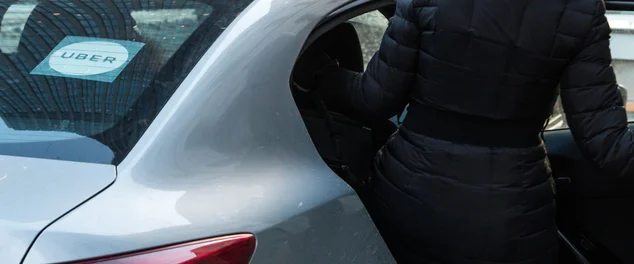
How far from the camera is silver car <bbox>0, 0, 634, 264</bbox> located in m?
1.31

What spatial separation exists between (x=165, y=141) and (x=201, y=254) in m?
0.26

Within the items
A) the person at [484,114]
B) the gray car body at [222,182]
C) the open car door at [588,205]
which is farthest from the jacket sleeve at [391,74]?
the open car door at [588,205]

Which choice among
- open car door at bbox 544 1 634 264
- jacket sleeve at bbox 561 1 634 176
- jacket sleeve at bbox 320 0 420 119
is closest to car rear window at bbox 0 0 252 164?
jacket sleeve at bbox 320 0 420 119

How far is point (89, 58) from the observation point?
1.60 metres

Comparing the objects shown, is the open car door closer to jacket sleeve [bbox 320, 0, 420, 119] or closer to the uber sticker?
jacket sleeve [bbox 320, 0, 420, 119]

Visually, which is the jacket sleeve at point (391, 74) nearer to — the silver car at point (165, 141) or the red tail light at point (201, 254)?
the silver car at point (165, 141)

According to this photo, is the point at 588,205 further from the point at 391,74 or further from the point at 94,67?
the point at 94,67

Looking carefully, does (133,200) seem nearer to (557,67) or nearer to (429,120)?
(429,120)

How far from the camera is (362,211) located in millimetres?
1764

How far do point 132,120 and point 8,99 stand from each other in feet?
1.04

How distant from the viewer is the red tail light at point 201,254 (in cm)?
128

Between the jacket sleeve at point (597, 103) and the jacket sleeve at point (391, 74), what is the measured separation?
16.2 inches

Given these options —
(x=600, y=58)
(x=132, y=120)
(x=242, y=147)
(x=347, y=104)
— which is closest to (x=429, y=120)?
(x=347, y=104)

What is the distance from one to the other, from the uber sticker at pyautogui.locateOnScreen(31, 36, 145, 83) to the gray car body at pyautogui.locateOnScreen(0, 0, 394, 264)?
175 mm
